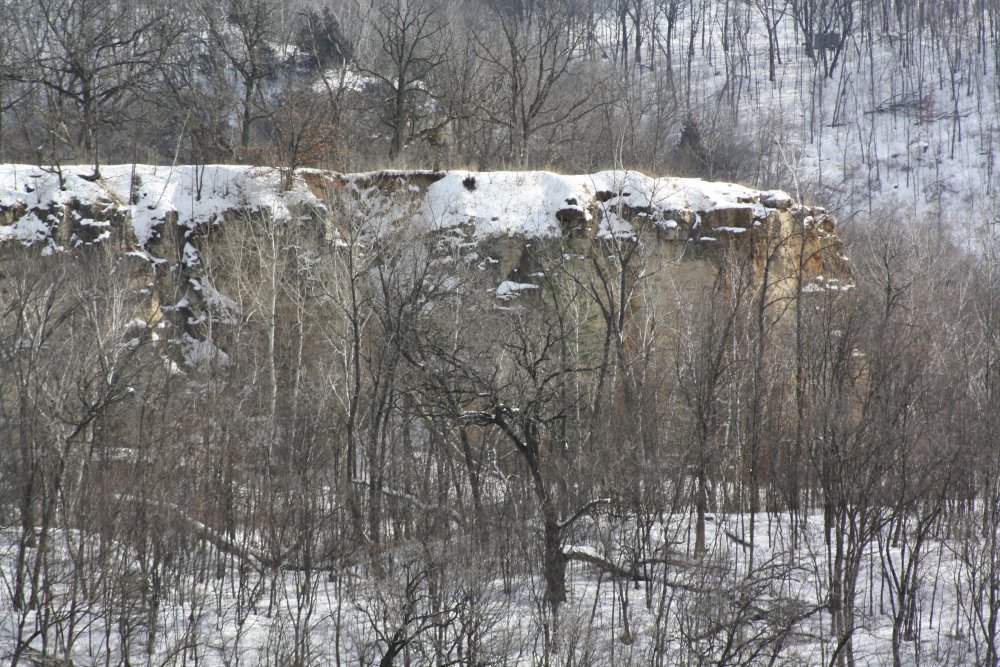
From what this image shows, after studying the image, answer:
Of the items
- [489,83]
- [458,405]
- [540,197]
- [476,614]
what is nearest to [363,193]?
[540,197]

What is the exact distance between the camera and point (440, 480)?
1658 centimetres

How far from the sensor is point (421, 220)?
22859 millimetres

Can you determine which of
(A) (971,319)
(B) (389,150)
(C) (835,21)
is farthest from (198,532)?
(C) (835,21)

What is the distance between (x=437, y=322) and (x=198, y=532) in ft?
22.7

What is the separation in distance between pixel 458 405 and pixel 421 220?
31.0 ft

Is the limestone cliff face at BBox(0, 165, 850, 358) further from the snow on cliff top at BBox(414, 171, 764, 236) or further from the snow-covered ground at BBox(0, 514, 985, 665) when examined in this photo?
the snow-covered ground at BBox(0, 514, 985, 665)

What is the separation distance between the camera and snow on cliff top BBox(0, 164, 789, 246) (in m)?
22.1

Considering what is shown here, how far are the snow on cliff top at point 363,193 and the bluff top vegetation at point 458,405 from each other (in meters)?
0.09

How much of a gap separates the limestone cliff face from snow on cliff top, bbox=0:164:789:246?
34mm

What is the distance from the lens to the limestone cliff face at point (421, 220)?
71.6ft

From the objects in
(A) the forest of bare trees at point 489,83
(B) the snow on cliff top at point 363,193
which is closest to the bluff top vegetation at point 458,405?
(B) the snow on cliff top at point 363,193

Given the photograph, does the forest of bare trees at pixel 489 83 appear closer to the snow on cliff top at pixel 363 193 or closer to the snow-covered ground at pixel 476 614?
the snow on cliff top at pixel 363 193

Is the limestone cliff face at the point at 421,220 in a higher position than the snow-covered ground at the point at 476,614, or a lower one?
higher

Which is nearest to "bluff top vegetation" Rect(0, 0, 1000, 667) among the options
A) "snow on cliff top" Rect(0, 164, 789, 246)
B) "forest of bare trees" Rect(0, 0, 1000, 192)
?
"snow on cliff top" Rect(0, 164, 789, 246)
